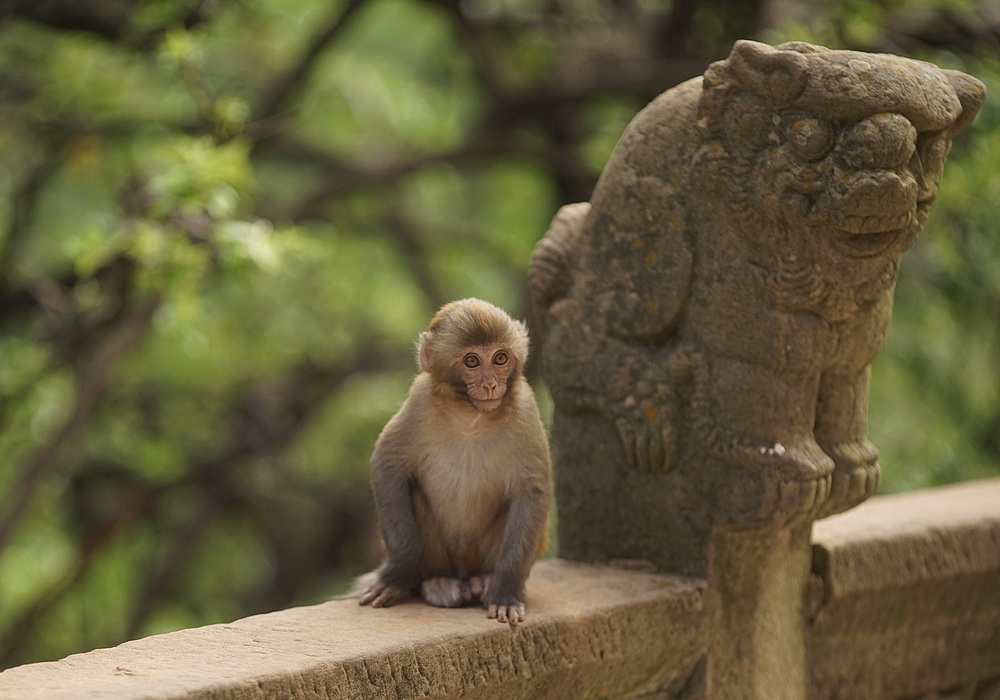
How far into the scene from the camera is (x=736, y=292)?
3.10m

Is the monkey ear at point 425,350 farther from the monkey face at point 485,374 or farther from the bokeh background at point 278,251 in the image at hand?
the bokeh background at point 278,251

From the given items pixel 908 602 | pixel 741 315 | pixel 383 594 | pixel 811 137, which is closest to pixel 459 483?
pixel 383 594

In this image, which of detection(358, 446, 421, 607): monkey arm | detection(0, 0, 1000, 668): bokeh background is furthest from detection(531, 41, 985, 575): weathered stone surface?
detection(0, 0, 1000, 668): bokeh background

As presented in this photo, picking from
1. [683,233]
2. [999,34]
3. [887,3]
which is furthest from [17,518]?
[999,34]

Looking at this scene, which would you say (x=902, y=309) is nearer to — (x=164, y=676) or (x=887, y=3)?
(x=887, y=3)

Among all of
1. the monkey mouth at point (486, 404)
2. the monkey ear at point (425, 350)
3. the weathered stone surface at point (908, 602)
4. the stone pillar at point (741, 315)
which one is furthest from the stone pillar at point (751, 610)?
the monkey ear at point (425, 350)

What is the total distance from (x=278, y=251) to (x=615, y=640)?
2220 mm

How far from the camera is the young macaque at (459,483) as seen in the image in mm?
2977

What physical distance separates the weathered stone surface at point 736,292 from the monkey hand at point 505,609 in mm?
592

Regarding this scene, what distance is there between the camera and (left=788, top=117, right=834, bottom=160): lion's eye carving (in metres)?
2.89

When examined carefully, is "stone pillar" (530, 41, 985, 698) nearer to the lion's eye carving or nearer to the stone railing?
the lion's eye carving

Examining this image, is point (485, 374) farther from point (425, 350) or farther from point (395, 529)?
point (395, 529)

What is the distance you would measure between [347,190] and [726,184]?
4.24m

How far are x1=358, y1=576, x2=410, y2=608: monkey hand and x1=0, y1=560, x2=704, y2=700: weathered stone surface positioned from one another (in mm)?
32
